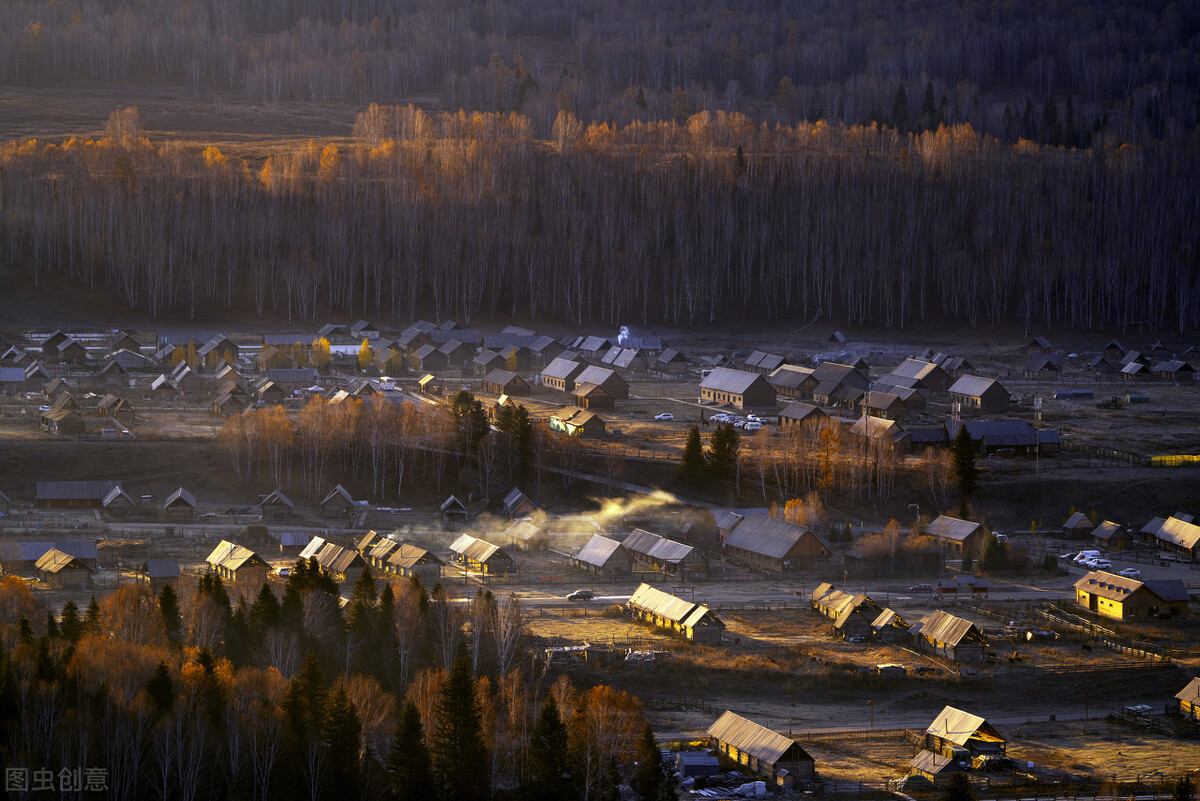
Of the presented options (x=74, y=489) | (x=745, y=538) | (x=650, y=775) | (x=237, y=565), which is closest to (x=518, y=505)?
(x=745, y=538)

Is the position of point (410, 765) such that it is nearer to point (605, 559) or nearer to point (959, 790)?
point (959, 790)

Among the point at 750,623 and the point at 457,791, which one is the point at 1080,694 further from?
the point at 457,791

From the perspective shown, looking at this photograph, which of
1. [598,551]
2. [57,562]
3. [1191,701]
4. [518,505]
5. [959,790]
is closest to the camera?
[959,790]

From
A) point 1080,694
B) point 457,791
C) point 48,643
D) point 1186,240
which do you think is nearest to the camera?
point 457,791

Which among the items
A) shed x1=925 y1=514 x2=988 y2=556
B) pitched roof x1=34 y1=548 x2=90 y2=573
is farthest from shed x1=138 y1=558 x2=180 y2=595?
shed x1=925 y1=514 x2=988 y2=556

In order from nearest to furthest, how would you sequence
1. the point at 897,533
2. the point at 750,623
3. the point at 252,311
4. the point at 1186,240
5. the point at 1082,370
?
the point at 750,623 → the point at 897,533 → the point at 1082,370 → the point at 252,311 → the point at 1186,240

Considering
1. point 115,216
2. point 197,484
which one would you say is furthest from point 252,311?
point 197,484

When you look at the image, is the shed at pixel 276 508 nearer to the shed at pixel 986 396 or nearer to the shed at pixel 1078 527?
the shed at pixel 1078 527
